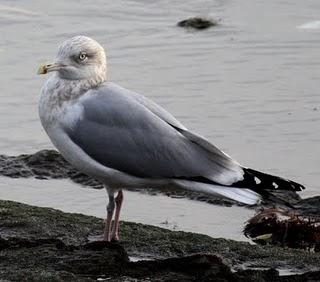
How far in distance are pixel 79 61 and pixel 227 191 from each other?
123cm

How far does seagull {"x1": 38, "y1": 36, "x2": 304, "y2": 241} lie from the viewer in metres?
7.14

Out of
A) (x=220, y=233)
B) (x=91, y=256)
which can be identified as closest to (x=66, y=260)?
(x=91, y=256)

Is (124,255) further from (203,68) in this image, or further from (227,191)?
(203,68)

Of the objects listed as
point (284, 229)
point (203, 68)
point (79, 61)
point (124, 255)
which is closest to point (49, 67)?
point (79, 61)

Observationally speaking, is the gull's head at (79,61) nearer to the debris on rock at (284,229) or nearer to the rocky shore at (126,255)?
the rocky shore at (126,255)

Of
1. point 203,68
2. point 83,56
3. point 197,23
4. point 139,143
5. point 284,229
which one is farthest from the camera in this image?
point 197,23

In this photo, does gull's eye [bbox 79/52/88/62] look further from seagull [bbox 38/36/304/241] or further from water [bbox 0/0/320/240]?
water [bbox 0/0/320/240]

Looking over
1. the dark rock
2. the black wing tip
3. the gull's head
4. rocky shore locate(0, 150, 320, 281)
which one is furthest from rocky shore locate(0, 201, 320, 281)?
the dark rock

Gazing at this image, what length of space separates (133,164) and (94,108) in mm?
409

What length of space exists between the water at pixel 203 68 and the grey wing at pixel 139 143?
1.51 metres

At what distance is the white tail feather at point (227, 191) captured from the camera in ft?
23.0

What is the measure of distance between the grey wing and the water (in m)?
1.51

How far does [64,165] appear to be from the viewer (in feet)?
31.7

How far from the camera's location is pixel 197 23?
538 inches
